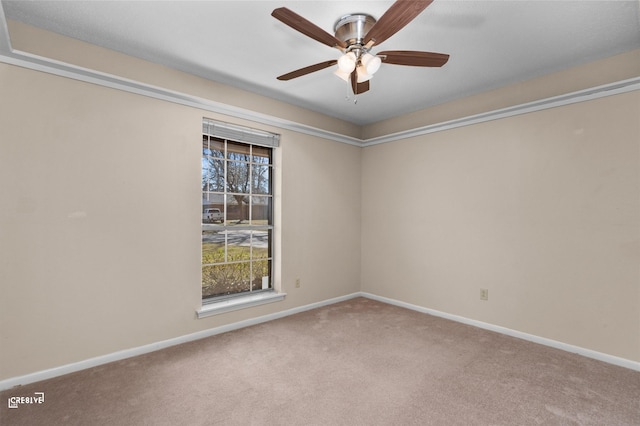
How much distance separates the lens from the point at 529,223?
3.12m

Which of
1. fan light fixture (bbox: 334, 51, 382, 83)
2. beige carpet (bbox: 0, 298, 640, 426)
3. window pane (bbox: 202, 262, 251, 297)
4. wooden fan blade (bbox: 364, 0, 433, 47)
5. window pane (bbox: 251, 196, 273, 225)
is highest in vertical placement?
wooden fan blade (bbox: 364, 0, 433, 47)

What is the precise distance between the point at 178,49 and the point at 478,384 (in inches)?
141

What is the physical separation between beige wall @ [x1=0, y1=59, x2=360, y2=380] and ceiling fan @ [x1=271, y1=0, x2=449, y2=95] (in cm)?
153

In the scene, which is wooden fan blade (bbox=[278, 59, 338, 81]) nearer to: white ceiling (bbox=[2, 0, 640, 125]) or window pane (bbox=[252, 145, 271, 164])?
white ceiling (bbox=[2, 0, 640, 125])

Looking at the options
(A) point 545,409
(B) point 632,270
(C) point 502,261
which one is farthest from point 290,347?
(B) point 632,270

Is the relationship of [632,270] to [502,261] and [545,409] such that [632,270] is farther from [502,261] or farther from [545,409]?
[545,409]

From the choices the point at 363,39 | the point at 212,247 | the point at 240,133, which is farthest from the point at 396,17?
the point at 212,247

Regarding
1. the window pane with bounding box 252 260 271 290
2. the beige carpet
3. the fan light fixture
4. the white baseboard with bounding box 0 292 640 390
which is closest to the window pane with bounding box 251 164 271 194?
the window pane with bounding box 252 260 271 290

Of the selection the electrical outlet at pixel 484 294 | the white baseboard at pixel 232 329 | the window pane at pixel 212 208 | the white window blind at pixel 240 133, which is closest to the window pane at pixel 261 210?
the window pane at pixel 212 208

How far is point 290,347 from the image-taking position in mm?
2908

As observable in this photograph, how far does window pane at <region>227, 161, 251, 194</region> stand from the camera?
3490 millimetres

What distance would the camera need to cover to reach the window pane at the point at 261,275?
3.74 meters

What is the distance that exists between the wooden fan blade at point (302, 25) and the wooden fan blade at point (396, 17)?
9.3 inches

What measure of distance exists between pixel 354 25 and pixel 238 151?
76.1 inches
